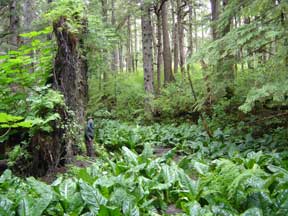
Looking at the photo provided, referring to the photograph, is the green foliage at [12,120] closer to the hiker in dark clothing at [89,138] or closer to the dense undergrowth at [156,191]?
the dense undergrowth at [156,191]

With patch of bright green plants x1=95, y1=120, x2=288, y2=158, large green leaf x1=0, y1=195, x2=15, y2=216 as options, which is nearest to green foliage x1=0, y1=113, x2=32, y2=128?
large green leaf x1=0, y1=195, x2=15, y2=216

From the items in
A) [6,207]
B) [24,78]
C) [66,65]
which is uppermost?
[66,65]

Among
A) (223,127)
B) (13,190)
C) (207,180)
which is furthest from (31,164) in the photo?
(223,127)

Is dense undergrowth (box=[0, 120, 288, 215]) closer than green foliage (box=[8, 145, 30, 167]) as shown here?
Yes

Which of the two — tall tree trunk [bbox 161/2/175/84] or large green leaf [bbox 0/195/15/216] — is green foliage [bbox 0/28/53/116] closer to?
large green leaf [bbox 0/195/15/216]

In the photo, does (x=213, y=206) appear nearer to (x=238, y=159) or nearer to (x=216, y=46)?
(x=238, y=159)

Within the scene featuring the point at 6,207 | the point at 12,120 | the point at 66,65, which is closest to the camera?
the point at 12,120

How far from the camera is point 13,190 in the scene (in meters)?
4.58

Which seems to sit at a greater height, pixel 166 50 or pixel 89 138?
pixel 166 50

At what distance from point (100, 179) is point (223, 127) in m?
6.21

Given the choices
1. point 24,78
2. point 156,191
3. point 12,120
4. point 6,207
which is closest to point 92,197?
point 6,207

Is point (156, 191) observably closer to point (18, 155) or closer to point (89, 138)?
point (18, 155)

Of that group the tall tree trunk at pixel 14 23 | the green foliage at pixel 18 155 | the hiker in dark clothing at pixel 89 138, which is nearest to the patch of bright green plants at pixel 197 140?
the hiker in dark clothing at pixel 89 138

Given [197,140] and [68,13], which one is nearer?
[68,13]
